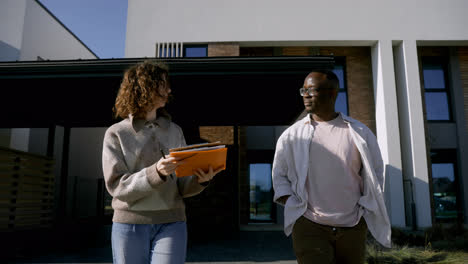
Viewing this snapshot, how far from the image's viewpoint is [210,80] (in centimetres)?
641

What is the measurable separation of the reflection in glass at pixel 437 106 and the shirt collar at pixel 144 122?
12048 mm

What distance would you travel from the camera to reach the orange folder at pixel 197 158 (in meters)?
1.73

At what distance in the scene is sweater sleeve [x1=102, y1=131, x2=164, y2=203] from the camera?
177 cm

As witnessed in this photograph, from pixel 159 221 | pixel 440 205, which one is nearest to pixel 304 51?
pixel 440 205

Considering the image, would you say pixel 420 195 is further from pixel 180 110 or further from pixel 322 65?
pixel 180 110

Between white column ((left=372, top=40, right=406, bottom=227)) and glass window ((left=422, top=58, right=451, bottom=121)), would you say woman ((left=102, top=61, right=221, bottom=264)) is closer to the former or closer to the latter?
white column ((left=372, top=40, right=406, bottom=227))

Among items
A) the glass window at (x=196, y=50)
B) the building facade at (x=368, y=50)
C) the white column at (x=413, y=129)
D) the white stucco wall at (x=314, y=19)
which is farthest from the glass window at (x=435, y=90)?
the glass window at (x=196, y=50)

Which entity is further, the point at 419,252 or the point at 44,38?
the point at 44,38

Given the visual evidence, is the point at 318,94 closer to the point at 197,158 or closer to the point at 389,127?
the point at 197,158

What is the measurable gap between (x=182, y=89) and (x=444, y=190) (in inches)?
385

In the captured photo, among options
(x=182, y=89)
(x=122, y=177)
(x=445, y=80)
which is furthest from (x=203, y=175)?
(x=445, y=80)

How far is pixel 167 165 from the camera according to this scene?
1717 mm

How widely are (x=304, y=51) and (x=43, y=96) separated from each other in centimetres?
781

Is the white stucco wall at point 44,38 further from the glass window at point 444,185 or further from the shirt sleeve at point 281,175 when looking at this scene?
the glass window at point 444,185
